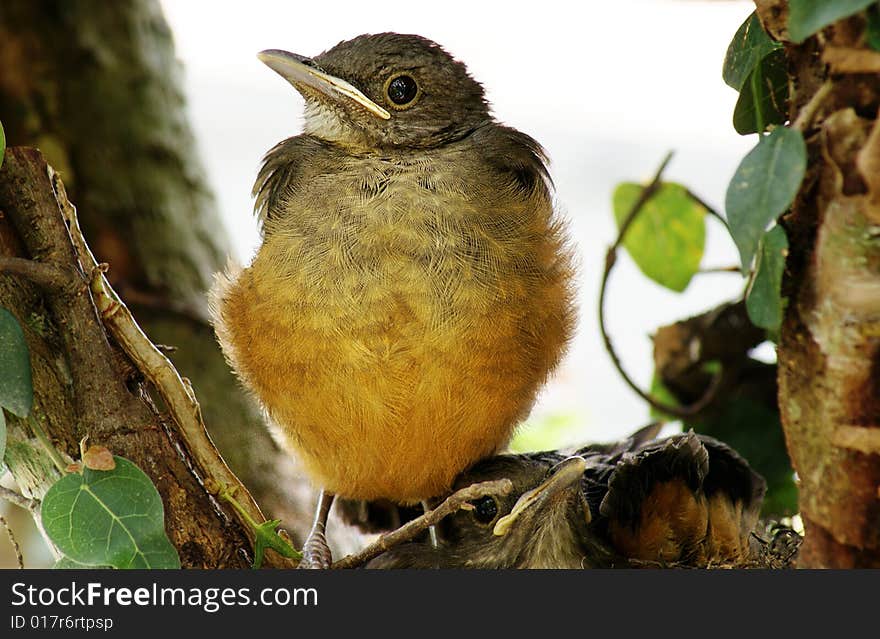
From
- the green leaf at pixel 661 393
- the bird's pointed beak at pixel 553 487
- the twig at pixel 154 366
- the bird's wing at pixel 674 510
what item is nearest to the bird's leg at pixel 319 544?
the twig at pixel 154 366

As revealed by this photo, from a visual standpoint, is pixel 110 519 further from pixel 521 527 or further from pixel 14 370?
pixel 521 527

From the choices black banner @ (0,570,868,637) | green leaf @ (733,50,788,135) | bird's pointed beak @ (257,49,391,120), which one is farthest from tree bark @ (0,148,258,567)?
green leaf @ (733,50,788,135)

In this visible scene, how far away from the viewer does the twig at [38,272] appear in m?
1.86

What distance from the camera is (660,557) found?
236cm

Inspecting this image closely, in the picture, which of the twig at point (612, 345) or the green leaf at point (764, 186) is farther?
the twig at point (612, 345)

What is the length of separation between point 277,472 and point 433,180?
1304mm

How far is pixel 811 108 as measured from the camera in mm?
1438

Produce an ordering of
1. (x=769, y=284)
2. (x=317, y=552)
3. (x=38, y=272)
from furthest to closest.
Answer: (x=317, y=552)
(x=38, y=272)
(x=769, y=284)

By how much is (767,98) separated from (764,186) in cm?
44

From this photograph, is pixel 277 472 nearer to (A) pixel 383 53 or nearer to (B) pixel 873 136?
(A) pixel 383 53

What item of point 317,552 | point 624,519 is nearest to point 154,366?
point 317,552

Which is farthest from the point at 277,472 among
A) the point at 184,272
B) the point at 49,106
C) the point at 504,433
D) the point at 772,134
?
the point at 772,134

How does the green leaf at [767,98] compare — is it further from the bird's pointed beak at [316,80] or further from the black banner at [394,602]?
the bird's pointed beak at [316,80]

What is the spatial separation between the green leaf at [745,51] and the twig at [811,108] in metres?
0.20
